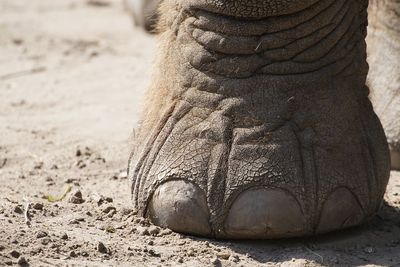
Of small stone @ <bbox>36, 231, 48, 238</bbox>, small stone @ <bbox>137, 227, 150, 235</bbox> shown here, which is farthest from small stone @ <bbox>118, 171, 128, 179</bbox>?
small stone @ <bbox>36, 231, 48, 238</bbox>

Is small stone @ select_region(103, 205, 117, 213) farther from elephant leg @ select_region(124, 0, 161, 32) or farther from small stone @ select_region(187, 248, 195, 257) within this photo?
elephant leg @ select_region(124, 0, 161, 32)

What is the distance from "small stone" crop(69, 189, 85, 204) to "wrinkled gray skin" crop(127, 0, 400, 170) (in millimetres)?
621

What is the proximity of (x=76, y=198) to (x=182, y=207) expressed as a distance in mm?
455

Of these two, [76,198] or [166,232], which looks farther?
[76,198]

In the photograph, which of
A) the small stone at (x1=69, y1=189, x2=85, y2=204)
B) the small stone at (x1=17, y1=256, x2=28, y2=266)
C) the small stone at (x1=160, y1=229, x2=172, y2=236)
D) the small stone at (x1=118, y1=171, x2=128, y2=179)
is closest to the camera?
the small stone at (x1=17, y1=256, x2=28, y2=266)

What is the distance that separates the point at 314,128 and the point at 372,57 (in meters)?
0.94

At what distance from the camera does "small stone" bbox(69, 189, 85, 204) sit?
9.14ft

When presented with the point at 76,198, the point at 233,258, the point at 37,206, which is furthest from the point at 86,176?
the point at 233,258

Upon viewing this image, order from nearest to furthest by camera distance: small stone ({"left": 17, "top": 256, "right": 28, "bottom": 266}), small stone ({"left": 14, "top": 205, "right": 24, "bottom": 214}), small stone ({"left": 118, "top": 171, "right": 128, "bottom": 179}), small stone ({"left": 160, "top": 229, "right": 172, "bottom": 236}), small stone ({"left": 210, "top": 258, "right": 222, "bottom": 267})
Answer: small stone ({"left": 17, "top": 256, "right": 28, "bottom": 266}), small stone ({"left": 210, "top": 258, "right": 222, "bottom": 267}), small stone ({"left": 160, "top": 229, "right": 172, "bottom": 236}), small stone ({"left": 14, "top": 205, "right": 24, "bottom": 214}), small stone ({"left": 118, "top": 171, "right": 128, "bottom": 179})

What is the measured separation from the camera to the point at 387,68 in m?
3.27

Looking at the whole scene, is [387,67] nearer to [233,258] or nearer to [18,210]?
[233,258]

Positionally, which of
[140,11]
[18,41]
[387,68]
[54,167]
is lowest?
[18,41]

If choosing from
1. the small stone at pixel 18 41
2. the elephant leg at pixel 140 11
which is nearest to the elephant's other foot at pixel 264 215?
the elephant leg at pixel 140 11

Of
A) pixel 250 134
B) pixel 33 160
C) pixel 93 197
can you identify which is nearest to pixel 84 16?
pixel 33 160
